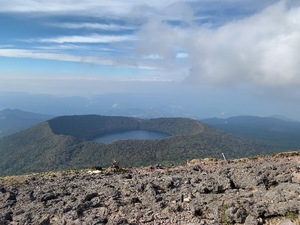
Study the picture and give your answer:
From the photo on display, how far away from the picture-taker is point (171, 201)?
1606 centimetres

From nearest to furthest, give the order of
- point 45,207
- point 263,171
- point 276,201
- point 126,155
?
point 276,201 → point 45,207 → point 263,171 → point 126,155

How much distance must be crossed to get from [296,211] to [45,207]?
1179 cm

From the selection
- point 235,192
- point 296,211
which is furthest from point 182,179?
point 296,211

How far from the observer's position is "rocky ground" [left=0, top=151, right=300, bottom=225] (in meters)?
13.7

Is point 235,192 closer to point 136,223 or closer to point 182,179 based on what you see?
point 182,179

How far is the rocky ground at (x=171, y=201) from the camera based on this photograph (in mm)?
13680

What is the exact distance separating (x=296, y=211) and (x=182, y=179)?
24.5 ft

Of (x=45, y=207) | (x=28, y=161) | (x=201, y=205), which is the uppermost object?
(x=201, y=205)

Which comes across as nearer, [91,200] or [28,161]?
[91,200]

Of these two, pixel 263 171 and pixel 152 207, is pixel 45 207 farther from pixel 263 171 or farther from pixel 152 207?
pixel 263 171

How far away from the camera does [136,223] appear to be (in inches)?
562

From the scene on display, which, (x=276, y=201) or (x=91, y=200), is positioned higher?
(x=276, y=201)

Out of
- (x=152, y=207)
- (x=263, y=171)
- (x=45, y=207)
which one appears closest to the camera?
(x=152, y=207)

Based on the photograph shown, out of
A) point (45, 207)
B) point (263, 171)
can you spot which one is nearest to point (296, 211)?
point (263, 171)
